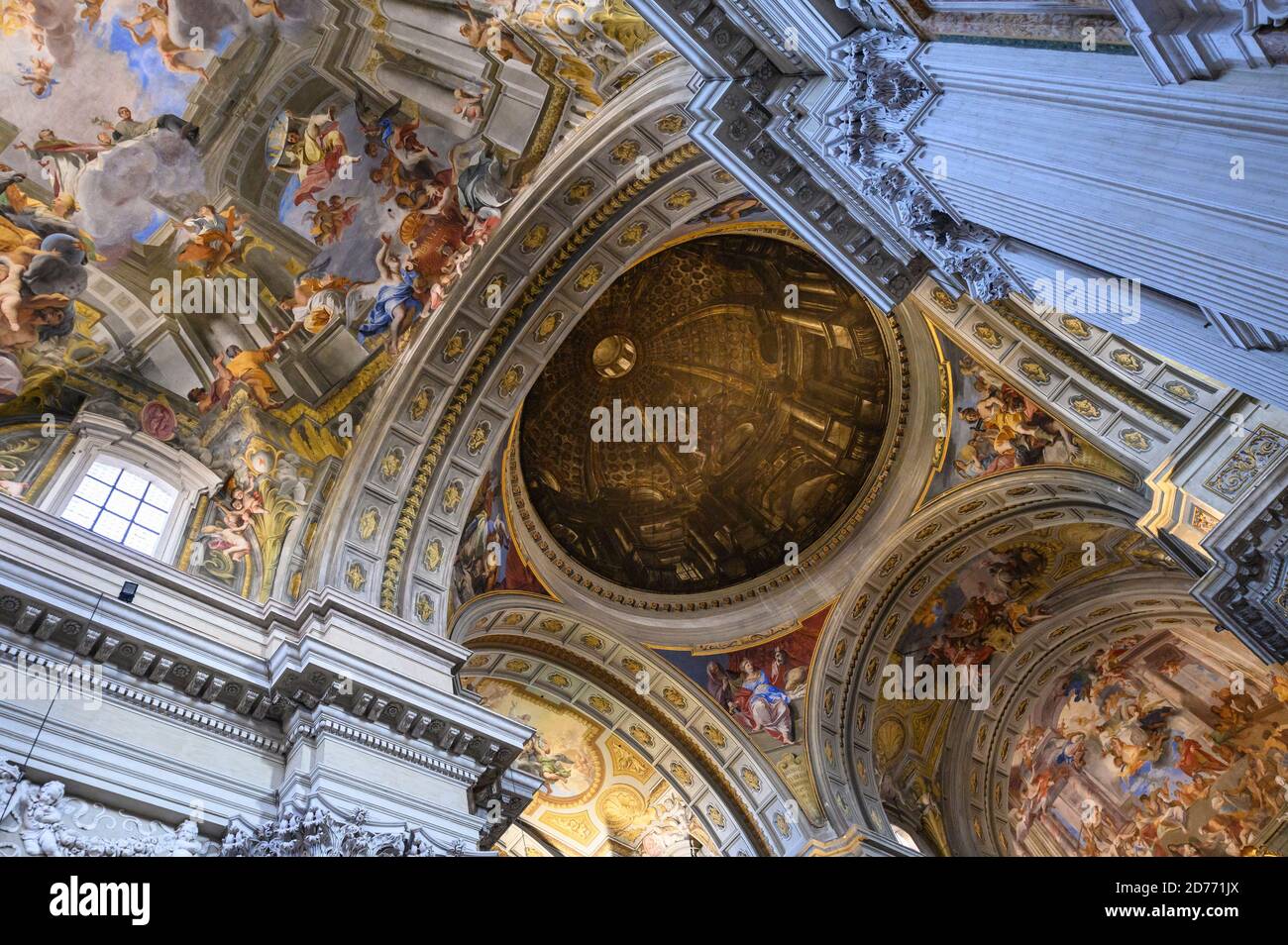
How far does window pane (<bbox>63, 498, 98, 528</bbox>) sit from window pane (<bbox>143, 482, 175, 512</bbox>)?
1.89 ft

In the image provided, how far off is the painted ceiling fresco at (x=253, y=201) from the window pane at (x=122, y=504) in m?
0.62

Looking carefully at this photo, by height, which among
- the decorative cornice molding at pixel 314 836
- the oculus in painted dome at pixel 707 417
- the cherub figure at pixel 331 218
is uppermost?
the oculus in painted dome at pixel 707 417

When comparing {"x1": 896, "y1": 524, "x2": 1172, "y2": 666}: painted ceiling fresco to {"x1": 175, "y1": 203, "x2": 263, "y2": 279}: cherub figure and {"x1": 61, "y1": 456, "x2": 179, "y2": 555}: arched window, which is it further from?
{"x1": 175, "y1": 203, "x2": 263, "y2": 279}: cherub figure

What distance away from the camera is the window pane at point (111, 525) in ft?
33.9

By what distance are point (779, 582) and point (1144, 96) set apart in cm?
1317

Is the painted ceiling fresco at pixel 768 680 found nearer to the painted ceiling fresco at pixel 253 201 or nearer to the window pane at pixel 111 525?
the painted ceiling fresco at pixel 253 201

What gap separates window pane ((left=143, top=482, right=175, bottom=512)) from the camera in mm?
10945

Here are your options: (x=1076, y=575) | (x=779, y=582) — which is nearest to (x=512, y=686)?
(x=779, y=582)

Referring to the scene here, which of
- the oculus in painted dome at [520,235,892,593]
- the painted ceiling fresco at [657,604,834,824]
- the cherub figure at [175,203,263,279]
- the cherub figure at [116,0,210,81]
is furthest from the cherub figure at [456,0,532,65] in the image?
the painted ceiling fresco at [657,604,834,824]

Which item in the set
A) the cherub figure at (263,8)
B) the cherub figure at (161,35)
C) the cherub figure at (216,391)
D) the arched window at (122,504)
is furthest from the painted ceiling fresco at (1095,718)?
the cherub figure at (161,35)

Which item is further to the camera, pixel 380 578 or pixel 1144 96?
pixel 380 578

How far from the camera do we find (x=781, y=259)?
15305 mm
